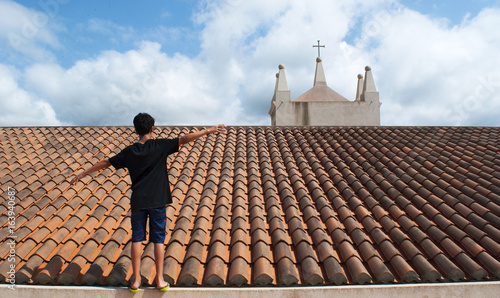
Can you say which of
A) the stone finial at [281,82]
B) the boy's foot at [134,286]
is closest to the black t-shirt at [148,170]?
the boy's foot at [134,286]

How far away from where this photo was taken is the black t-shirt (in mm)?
3139

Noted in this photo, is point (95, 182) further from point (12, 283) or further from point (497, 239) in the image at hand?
point (497, 239)

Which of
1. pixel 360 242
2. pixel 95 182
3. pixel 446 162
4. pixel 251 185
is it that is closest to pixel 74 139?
pixel 95 182

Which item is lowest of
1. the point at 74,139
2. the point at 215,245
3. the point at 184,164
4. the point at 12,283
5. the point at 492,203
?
the point at 12,283

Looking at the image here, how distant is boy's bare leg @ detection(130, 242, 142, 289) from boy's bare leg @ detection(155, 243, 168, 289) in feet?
0.56

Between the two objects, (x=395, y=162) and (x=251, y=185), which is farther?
(x=395, y=162)

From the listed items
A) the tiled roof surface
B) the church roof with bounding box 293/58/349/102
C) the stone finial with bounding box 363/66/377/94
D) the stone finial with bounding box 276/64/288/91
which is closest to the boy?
the tiled roof surface

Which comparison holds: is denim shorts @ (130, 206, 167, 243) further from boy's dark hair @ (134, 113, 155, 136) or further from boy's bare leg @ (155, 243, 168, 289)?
boy's dark hair @ (134, 113, 155, 136)

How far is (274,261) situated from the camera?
3.93 meters

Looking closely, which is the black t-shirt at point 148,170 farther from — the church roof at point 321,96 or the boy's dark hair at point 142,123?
the church roof at point 321,96

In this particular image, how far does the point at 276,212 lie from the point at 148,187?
2258mm

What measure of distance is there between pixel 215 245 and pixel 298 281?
1058 mm

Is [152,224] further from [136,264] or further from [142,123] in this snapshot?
[142,123]

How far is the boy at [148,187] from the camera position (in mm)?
3152
